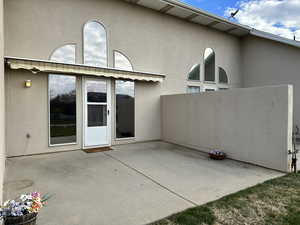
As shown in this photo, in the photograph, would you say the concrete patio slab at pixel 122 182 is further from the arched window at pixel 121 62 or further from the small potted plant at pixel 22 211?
the arched window at pixel 121 62

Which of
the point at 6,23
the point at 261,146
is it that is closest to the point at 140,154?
the point at 261,146

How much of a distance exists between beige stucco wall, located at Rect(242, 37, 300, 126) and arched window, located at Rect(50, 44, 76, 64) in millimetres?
9900

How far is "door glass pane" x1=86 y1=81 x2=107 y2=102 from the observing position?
707 centimetres

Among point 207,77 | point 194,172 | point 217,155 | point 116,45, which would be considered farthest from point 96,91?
point 207,77

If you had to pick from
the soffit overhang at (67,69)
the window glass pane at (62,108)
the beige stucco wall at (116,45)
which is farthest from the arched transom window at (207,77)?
the window glass pane at (62,108)

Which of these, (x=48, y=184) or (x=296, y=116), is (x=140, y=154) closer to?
(x=48, y=184)

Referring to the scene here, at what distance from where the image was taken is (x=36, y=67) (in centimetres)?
559

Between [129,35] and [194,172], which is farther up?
[129,35]

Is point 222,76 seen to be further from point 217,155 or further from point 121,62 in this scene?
point 217,155

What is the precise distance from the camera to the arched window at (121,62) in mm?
7645

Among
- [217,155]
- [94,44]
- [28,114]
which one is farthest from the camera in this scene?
[94,44]

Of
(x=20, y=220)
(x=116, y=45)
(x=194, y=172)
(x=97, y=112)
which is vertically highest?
(x=116, y=45)

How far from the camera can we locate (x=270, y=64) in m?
10.2

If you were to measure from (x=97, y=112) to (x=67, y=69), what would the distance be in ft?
6.37
